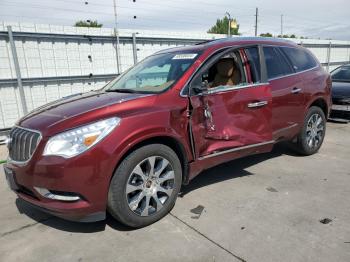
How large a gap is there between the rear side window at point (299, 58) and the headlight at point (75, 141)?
329cm

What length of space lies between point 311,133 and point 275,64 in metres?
1.43

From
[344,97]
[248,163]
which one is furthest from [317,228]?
[344,97]

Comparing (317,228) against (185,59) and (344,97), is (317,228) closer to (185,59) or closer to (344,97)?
(185,59)

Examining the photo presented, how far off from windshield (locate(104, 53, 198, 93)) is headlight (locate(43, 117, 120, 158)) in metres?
0.92

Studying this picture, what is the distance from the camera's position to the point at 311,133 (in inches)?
201

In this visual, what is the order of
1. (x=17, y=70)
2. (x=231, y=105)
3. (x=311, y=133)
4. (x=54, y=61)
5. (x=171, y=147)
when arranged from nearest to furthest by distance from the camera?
(x=171, y=147) < (x=231, y=105) < (x=311, y=133) < (x=17, y=70) < (x=54, y=61)

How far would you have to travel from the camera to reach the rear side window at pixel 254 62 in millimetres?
4114

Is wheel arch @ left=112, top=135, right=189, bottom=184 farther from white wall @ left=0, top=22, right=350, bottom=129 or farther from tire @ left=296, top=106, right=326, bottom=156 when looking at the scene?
white wall @ left=0, top=22, right=350, bottom=129

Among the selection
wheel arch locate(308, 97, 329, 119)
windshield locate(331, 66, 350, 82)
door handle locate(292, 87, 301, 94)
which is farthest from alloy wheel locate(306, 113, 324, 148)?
windshield locate(331, 66, 350, 82)

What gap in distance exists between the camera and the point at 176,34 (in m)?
9.20

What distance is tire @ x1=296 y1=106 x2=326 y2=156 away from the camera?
16.2 feet

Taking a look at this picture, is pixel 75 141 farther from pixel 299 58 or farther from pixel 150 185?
pixel 299 58

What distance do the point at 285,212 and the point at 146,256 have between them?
61.9 inches

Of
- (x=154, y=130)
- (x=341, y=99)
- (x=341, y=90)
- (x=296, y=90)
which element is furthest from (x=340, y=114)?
(x=154, y=130)
